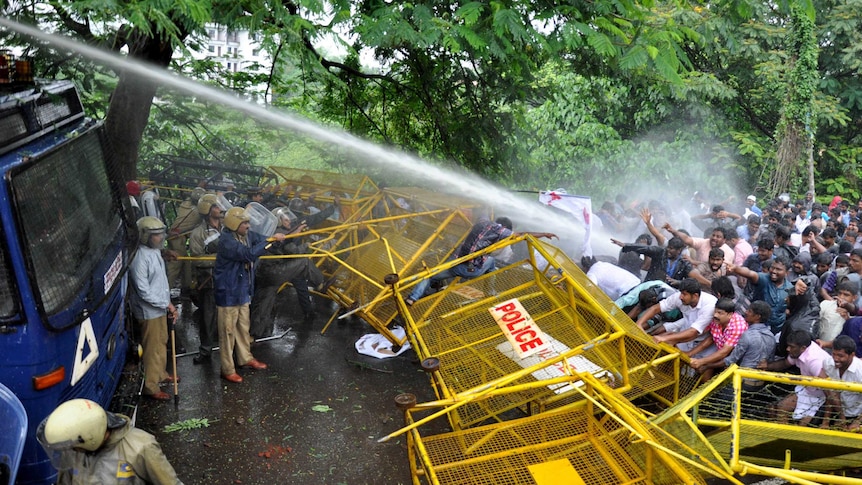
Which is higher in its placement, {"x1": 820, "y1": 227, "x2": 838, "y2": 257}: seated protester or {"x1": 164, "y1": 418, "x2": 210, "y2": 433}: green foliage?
{"x1": 164, "y1": 418, "x2": 210, "y2": 433}: green foliage

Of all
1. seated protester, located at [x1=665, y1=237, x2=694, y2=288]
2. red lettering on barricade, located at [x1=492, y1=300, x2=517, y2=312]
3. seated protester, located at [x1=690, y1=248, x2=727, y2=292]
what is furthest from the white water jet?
red lettering on barricade, located at [x1=492, y1=300, x2=517, y2=312]

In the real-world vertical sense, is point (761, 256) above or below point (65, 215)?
below

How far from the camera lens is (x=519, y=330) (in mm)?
5434

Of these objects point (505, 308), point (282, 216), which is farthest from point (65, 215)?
point (282, 216)

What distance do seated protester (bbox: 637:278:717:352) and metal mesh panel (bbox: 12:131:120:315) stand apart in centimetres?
467

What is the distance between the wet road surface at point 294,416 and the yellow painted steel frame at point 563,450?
0.87m

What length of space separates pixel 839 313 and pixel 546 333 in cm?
264

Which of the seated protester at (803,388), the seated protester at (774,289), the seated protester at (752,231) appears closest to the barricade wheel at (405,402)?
the seated protester at (803,388)

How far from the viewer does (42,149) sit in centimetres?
429

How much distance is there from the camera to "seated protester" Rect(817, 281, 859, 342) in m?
5.97

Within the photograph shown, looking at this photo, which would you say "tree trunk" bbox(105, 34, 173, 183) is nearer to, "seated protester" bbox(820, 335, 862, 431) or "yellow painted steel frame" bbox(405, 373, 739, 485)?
"yellow painted steel frame" bbox(405, 373, 739, 485)

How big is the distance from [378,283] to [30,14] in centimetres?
481

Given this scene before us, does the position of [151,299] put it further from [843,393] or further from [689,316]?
[843,393]

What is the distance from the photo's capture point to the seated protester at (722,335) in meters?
5.76
